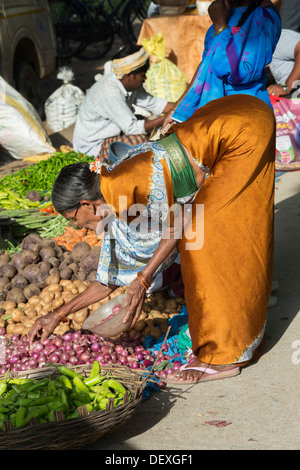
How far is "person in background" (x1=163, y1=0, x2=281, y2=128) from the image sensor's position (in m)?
3.47

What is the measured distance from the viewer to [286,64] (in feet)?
19.7

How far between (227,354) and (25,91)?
6152 mm

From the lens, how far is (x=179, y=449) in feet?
8.18

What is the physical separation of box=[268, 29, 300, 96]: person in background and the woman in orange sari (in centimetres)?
300

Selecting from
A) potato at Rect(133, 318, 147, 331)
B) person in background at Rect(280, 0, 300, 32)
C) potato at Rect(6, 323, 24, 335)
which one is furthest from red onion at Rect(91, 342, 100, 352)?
person in background at Rect(280, 0, 300, 32)

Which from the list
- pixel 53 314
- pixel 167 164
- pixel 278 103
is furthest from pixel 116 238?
pixel 278 103

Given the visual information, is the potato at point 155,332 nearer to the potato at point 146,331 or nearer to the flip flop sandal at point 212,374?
the potato at point 146,331

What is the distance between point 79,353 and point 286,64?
3954 millimetres

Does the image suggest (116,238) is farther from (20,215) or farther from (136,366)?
(20,215)

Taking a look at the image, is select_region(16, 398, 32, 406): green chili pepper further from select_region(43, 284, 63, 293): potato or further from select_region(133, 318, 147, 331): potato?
select_region(43, 284, 63, 293): potato

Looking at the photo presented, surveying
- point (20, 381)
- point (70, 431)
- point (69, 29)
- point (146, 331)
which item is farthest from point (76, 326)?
point (69, 29)

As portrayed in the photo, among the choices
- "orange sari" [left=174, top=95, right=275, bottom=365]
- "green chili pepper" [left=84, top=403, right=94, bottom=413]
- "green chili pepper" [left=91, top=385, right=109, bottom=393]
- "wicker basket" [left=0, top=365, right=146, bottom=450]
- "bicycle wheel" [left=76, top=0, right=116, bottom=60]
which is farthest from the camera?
"bicycle wheel" [left=76, top=0, right=116, bottom=60]

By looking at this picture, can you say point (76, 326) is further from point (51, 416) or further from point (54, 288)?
point (51, 416)

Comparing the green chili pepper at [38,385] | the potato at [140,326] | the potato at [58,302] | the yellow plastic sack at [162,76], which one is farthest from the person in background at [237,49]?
the yellow plastic sack at [162,76]
